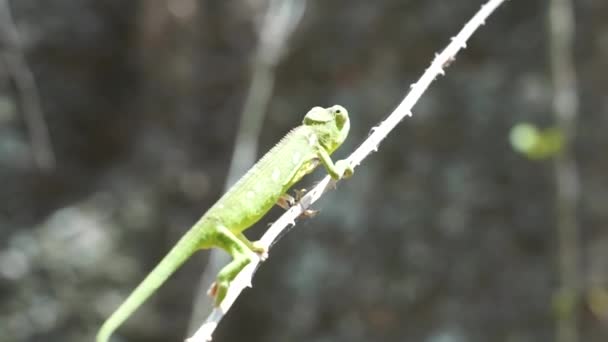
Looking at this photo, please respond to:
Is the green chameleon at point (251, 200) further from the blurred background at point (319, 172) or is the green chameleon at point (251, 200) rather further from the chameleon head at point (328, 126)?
the blurred background at point (319, 172)

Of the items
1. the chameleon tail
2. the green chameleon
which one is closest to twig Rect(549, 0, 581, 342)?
the green chameleon

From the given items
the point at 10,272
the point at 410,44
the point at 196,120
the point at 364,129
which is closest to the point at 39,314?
the point at 10,272

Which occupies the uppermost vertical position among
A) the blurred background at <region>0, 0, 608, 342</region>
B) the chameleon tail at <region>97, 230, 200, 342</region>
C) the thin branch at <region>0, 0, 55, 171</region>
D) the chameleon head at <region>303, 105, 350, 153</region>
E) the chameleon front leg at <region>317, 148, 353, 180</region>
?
the thin branch at <region>0, 0, 55, 171</region>

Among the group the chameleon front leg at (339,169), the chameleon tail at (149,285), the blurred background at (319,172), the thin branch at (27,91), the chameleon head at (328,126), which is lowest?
the chameleon tail at (149,285)

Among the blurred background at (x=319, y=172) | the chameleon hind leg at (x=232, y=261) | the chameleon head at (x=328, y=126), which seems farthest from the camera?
the blurred background at (x=319, y=172)

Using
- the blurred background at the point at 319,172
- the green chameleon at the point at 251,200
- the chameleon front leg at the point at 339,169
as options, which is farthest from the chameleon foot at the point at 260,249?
the blurred background at the point at 319,172

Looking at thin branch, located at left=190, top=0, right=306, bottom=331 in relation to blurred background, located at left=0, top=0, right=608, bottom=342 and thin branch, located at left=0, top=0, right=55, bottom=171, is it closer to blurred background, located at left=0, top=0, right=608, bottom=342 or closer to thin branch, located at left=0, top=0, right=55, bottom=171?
blurred background, located at left=0, top=0, right=608, bottom=342

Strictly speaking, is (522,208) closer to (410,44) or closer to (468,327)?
(468,327)

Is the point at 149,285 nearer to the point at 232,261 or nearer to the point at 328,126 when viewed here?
the point at 232,261
